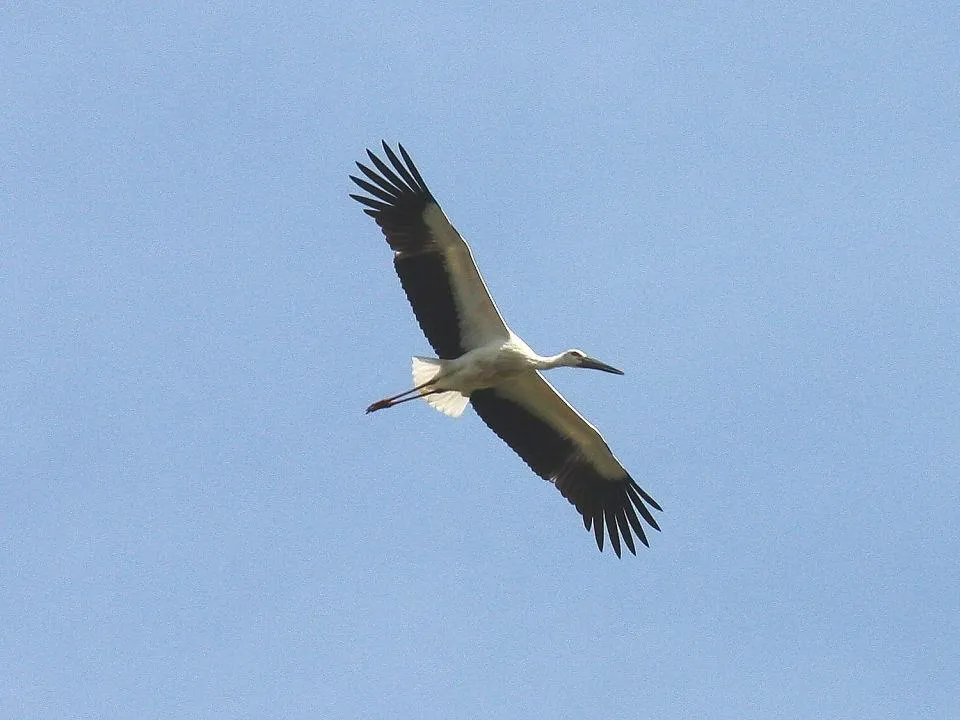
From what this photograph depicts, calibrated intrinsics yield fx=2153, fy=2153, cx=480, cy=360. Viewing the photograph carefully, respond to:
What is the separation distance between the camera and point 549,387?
2105 cm

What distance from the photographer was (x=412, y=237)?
67.4ft

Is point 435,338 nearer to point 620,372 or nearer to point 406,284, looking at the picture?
point 406,284

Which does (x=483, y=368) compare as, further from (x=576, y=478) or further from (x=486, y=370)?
(x=576, y=478)

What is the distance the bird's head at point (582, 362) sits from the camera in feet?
70.5

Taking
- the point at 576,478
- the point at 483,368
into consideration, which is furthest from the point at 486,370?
the point at 576,478

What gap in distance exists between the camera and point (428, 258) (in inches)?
806

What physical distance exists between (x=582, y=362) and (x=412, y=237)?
234cm

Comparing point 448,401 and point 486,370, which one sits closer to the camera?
point 486,370

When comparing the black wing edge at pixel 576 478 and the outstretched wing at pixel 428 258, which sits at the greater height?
the outstretched wing at pixel 428 258

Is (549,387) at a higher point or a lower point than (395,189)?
lower

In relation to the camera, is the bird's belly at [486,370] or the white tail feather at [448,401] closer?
the bird's belly at [486,370]

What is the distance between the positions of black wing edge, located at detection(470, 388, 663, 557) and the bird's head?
0.66m

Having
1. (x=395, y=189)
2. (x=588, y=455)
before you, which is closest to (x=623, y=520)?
(x=588, y=455)

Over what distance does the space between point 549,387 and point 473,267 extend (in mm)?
1560
